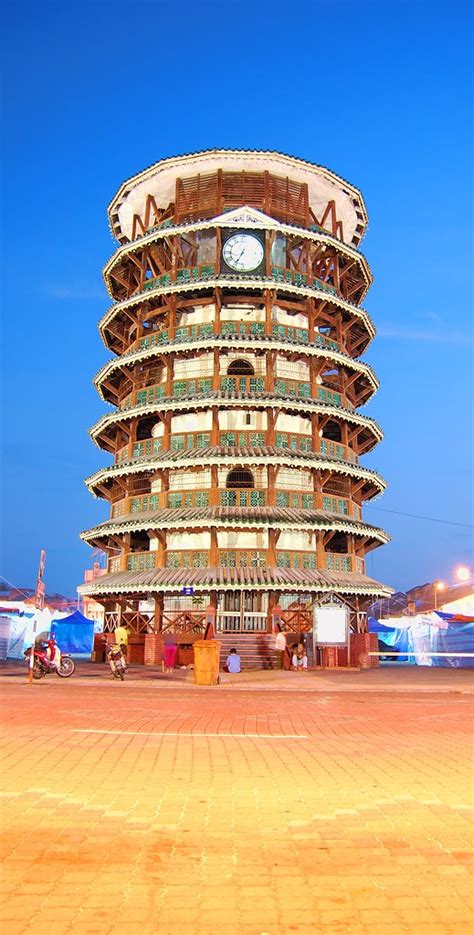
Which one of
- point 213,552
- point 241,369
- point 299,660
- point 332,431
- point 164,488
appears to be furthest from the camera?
point 332,431

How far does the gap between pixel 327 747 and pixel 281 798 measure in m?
3.69

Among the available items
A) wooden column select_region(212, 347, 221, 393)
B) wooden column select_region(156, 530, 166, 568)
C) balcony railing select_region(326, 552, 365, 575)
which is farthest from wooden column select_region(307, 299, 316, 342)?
wooden column select_region(156, 530, 166, 568)

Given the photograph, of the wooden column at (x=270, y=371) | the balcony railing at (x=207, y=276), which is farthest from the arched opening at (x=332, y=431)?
the balcony railing at (x=207, y=276)

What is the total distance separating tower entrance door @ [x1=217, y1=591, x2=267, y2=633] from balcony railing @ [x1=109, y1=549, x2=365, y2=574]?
1.50 meters

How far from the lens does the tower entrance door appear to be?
115ft

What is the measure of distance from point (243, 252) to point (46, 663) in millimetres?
24787

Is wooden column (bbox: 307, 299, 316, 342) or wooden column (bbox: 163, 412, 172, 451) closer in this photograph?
wooden column (bbox: 163, 412, 172, 451)

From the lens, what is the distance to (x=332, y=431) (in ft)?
143

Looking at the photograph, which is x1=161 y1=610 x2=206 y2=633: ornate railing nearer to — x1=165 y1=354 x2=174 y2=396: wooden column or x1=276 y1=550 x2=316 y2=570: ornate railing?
x1=276 y1=550 x2=316 y2=570: ornate railing

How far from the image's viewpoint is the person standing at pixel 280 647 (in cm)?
3080

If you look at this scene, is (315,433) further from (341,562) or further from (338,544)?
(338,544)

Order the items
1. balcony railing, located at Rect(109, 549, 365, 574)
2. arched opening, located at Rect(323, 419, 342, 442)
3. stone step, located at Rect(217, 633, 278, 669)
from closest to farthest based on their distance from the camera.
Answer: stone step, located at Rect(217, 633, 278, 669), balcony railing, located at Rect(109, 549, 365, 574), arched opening, located at Rect(323, 419, 342, 442)

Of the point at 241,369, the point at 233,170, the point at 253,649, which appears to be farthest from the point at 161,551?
the point at 233,170

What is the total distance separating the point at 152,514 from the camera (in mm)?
36219
